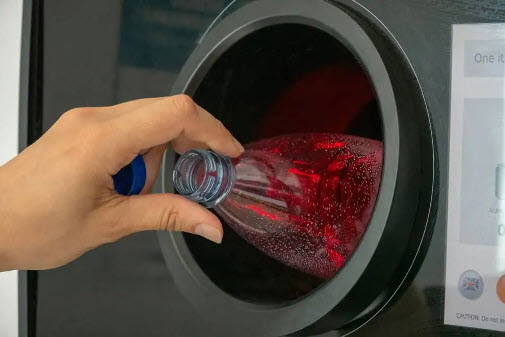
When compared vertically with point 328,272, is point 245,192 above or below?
above

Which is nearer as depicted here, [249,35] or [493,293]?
[493,293]

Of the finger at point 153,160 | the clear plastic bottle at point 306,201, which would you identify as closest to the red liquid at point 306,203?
the clear plastic bottle at point 306,201

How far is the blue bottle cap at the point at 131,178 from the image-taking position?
2.08ft

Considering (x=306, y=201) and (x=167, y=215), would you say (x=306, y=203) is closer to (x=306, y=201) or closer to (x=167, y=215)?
(x=306, y=201)

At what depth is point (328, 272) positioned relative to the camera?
74 centimetres

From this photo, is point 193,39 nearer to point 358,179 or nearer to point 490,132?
point 358,179

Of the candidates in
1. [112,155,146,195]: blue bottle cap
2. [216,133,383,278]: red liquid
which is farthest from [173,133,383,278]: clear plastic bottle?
[112,155,146,195]: blue bottle cap

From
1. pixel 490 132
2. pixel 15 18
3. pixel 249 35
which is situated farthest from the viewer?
pixel 15 18

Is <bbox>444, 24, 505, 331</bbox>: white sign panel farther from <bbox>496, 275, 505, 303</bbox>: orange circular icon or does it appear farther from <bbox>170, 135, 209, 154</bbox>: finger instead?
<bbox>170, 135, 209, 154</bbox>: finger

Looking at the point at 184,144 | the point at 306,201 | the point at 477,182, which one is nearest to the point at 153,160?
the point at 184,144

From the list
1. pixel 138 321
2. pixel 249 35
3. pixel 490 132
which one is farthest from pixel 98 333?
pixel 490 132

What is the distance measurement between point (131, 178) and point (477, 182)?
1.29 ft

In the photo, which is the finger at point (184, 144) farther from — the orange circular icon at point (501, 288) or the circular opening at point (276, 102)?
the orange circular icon at point (501, 288)

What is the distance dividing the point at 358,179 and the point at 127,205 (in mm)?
321
